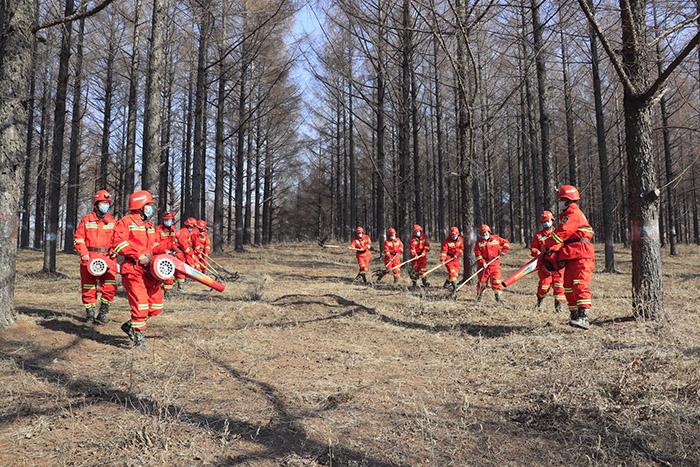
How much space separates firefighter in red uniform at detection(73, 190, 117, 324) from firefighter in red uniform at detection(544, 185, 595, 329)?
6835mm

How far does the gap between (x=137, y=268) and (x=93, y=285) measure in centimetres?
149

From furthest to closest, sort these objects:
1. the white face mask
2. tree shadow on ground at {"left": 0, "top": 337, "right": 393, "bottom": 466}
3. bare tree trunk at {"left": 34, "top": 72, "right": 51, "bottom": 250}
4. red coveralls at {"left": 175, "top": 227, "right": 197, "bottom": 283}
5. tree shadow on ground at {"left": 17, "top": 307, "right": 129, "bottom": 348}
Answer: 1. bare tree trunk at {"left": 34, "top": 72, "right": 51, "bottom": 250}
2. red coveralls at {"left": 175, "top": 227, "right": 197, "bottom": 283}
3. the white face mask
4. tree shadow on ground at {"left": 17, "top": 307, "right": 129, "bottom": 348}
5. tree shadow on ground at {"left": 0, "top": 337, "right": 393, "bottom": 466}

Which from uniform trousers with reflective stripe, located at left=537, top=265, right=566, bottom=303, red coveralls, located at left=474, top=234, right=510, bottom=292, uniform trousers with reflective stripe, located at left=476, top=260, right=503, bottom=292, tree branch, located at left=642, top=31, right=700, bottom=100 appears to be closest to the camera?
tree branch, located at left=642, top=31, right=700, bottom=100

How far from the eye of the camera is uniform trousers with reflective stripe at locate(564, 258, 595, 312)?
6.68 m

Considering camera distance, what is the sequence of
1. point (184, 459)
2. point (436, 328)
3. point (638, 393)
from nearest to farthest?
point (184, 459)
point (638, 393)
point (436, 328)

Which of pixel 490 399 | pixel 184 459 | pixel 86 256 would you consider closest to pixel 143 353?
pixel 86 256

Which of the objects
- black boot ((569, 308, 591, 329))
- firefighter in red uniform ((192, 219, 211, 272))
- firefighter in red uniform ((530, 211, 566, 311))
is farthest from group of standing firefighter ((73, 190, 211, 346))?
firefighter in red uniform ((530, 211, 566, 311))

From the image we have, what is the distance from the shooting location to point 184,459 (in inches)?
114

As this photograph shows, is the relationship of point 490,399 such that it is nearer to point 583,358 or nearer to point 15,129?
point 583,358

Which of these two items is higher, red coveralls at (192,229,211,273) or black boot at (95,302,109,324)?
red coveralls at (192,229,211,273)

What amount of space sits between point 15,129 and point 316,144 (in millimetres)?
29999

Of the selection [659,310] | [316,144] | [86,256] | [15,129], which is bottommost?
[659,310]

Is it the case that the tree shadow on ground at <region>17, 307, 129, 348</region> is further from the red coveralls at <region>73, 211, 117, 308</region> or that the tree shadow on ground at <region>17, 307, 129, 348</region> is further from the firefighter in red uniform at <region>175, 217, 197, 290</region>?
the firefighter in red uniform at <region>175, 217, 197, 290</region>

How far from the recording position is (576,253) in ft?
22.2
